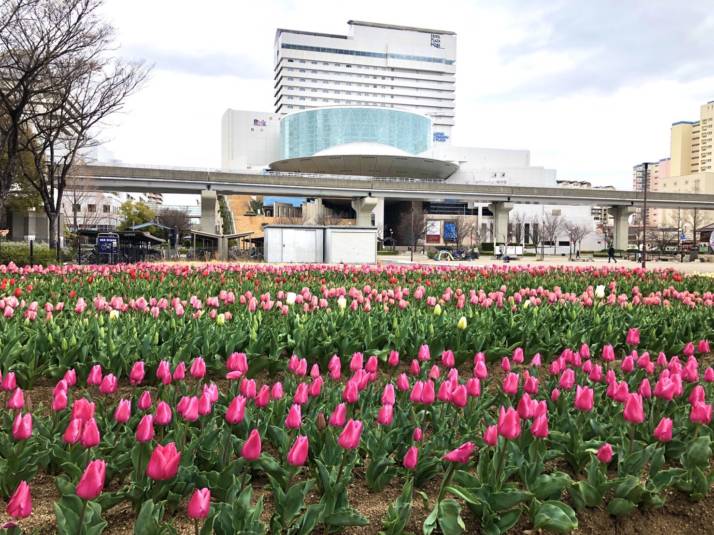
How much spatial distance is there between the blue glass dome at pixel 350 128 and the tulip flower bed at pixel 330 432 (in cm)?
10570

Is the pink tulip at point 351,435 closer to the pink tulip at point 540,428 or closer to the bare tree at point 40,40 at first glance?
the pink tulip at point 540,428

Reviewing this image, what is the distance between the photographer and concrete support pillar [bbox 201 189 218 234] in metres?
58.5

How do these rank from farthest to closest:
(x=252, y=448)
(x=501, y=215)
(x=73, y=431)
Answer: (x=501, y=215) < (x=73, y=431) < (x=252, y=448)

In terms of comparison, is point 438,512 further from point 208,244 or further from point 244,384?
point 208,244

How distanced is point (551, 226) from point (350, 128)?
43.1 m

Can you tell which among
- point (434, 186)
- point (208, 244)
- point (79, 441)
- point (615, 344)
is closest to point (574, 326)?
point (615, 344)

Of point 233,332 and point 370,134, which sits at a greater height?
point 370,134

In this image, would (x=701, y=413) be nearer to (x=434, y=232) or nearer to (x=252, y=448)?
(x=252, y=448)

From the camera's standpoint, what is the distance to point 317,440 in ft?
9.21

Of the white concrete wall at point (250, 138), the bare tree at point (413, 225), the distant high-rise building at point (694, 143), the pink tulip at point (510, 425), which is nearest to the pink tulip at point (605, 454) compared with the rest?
the pink tulip at point (510, 425)

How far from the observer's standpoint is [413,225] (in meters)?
79.8

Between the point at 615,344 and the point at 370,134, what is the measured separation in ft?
349

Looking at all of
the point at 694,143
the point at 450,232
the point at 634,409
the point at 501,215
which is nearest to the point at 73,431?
the point at 634,409

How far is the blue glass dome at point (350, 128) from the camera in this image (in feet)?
355
